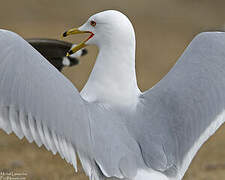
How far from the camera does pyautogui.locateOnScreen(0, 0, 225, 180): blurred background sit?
3.35m

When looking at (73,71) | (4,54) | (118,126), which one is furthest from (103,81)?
(73,71)

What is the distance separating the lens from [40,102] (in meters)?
A: 1.60

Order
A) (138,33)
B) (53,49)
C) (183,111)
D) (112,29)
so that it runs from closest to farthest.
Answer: (183,111), (112,29), (53,49), (138,33)

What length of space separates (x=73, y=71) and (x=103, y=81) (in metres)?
3.95

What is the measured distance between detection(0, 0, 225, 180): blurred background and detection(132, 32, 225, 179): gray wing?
1393 mm

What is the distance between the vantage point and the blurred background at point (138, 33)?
3350mm

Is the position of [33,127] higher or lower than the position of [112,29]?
lower

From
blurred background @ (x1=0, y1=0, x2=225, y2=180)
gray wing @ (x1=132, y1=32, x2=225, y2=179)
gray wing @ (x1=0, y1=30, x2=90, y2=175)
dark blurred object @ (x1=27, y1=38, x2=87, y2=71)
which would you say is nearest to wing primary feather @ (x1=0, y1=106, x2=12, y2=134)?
gray wing @ (x1=0, y1=30, x2=90, y2=175)

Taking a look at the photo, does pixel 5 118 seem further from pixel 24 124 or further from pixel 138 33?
pixel 138 33

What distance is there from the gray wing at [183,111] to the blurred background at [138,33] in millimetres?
1393

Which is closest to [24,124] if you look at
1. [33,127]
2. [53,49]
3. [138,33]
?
[33,127]

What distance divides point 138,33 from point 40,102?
19.7 feet

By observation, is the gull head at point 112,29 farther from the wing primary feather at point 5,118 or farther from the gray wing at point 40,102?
the wing primary feather at point 5,118

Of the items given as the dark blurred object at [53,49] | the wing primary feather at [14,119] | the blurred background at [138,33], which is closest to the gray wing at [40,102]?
the wing primary feather at [14,119]
